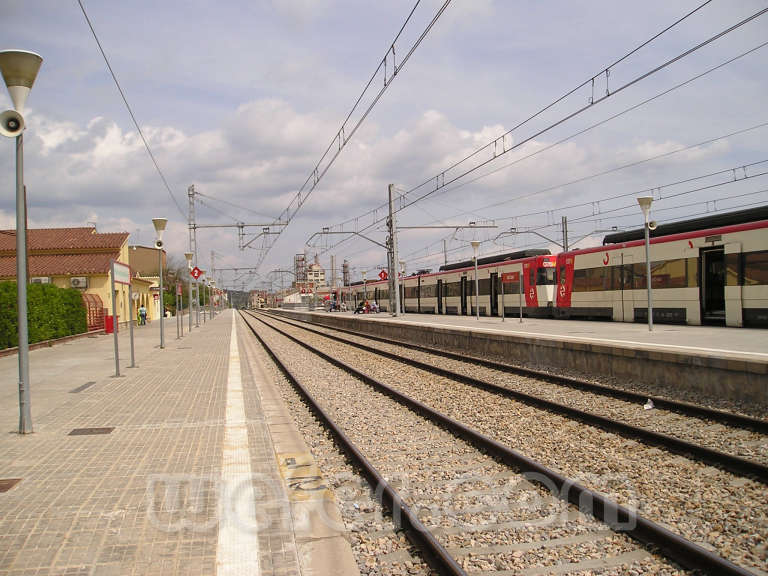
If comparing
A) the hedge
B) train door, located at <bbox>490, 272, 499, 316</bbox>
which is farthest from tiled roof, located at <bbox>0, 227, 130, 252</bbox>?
train door, located at <bbox>490, 272, 499, 316</bbox>

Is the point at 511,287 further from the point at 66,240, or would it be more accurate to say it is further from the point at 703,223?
the point at 66,240

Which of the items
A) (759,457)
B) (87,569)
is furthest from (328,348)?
(87,569)

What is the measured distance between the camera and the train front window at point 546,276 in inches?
1112

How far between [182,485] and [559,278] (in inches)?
958

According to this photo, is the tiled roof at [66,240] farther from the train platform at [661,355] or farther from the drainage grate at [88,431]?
the drainage grate at [88,431]

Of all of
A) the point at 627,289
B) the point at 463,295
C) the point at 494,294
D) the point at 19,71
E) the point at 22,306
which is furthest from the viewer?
the point at 463,295

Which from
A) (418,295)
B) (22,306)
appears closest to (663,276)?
(22,306)

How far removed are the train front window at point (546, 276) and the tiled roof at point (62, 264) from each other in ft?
80.2

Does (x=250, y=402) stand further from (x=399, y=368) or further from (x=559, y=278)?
(x=559, y=278)

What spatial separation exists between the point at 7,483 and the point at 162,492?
4.79ft

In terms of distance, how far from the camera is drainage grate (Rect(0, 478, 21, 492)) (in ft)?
17.5

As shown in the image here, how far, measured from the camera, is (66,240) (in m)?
40.8

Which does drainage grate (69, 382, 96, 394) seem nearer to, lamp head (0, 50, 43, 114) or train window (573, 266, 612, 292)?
lamp head (0, 50, 43, 114)

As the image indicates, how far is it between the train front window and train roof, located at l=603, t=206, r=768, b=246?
4164mm
